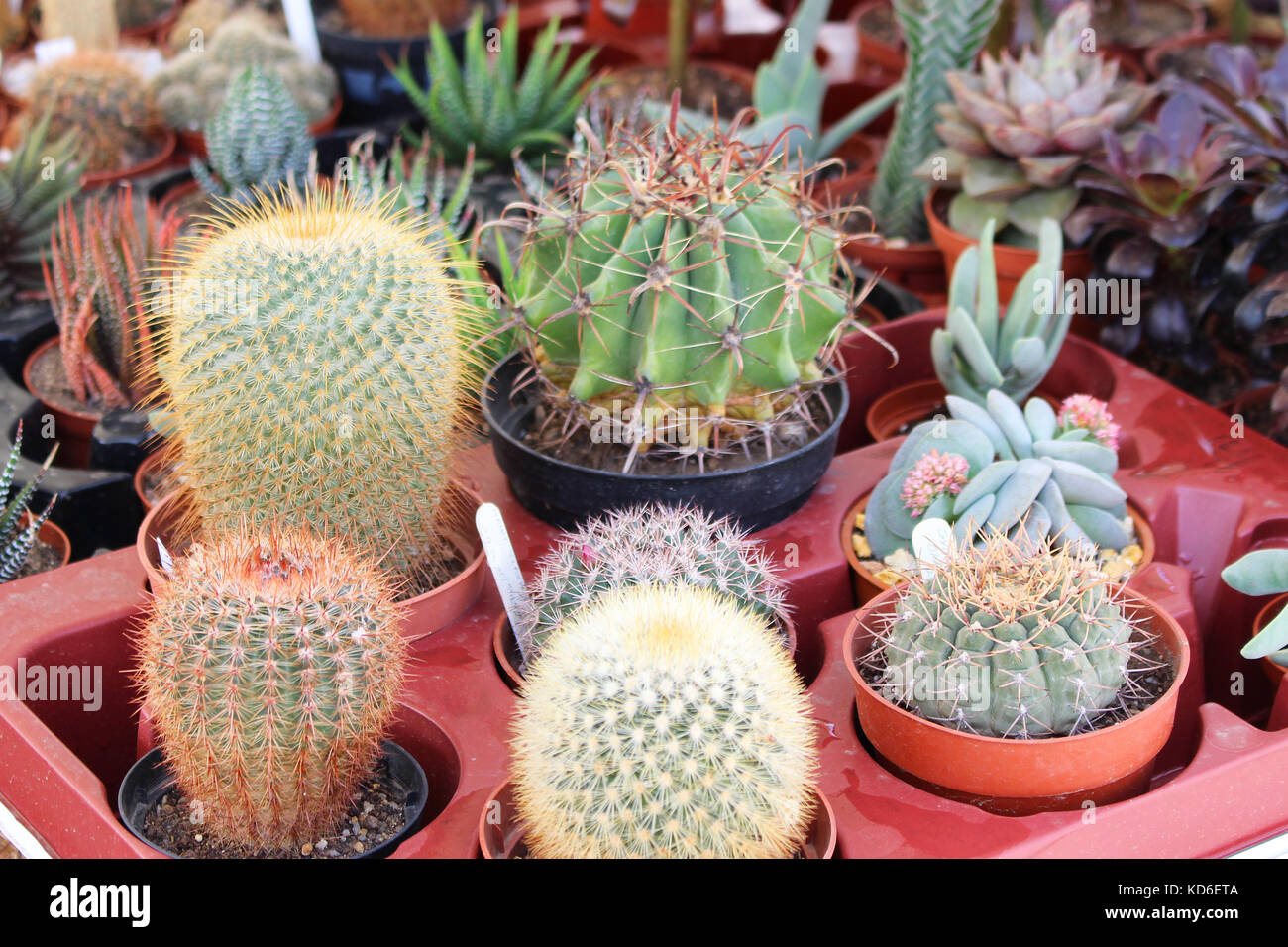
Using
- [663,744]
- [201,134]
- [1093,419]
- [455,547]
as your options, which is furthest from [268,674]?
[201,134]

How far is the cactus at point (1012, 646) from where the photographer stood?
1.58 meters

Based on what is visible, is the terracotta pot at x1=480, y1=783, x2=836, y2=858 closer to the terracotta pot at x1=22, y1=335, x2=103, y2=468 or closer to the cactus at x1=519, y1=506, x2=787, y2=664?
the cactus at x1=519, y1=506, x2=787, y2=664

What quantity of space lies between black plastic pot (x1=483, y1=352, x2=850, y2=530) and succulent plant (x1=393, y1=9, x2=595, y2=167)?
5.11 ft

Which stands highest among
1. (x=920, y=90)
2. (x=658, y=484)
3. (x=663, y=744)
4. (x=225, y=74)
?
(x=920, y=90)

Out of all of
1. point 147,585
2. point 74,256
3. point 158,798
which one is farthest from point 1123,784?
point 74,256

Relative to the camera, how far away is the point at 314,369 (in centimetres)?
174

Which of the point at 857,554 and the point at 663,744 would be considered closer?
the point at 663,744

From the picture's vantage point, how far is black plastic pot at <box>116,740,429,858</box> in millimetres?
1676

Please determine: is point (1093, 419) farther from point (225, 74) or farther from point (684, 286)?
point (225, 74)

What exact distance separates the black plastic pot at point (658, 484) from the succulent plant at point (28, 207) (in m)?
1.49

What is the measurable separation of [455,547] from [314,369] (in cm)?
54

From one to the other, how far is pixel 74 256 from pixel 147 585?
3.01 feet

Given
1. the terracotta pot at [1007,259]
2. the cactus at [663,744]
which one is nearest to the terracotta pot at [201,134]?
the terracotta pot at [1007,259]
